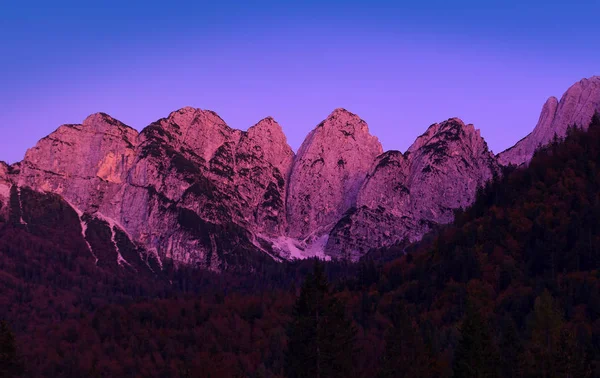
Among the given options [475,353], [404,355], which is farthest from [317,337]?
[404,355]

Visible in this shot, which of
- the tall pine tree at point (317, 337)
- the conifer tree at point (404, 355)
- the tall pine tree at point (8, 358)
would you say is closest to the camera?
the tall pine tree at point (317, 337)

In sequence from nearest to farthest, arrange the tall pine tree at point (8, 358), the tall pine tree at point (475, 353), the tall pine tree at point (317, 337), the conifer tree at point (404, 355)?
1. the tall pine tree at point (317, 337)
2. the tall pine tree at point (475, 353)
3. the tall pine tree at point (8, 358)
4. the conifer tree at point (404, 355)

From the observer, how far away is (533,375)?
121 metres

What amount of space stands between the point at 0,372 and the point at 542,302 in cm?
11529

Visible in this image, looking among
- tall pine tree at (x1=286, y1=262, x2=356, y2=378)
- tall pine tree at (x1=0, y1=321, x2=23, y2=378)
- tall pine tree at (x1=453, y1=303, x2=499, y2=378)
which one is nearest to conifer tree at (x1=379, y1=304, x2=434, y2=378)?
tall pine tree at (x1=453, y1=303, x2=499, y2=378)

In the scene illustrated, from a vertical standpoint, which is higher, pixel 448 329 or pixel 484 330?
pixel 448 329

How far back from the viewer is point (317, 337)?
92125mm

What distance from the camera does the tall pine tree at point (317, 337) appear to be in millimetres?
→ 92062

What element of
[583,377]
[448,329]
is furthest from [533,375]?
[448,329]

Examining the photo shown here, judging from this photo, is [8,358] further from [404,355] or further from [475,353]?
[475,353]

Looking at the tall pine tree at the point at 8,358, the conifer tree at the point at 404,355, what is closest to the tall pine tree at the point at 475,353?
the conifer tree at the point at 404,355

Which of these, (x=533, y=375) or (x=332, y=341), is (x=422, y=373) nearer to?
(x=533, y=375)

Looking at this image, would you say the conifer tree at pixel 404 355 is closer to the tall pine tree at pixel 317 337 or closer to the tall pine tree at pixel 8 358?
the tall pine tree at pixel 317 337

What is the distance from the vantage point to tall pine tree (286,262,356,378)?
92.1 meters
